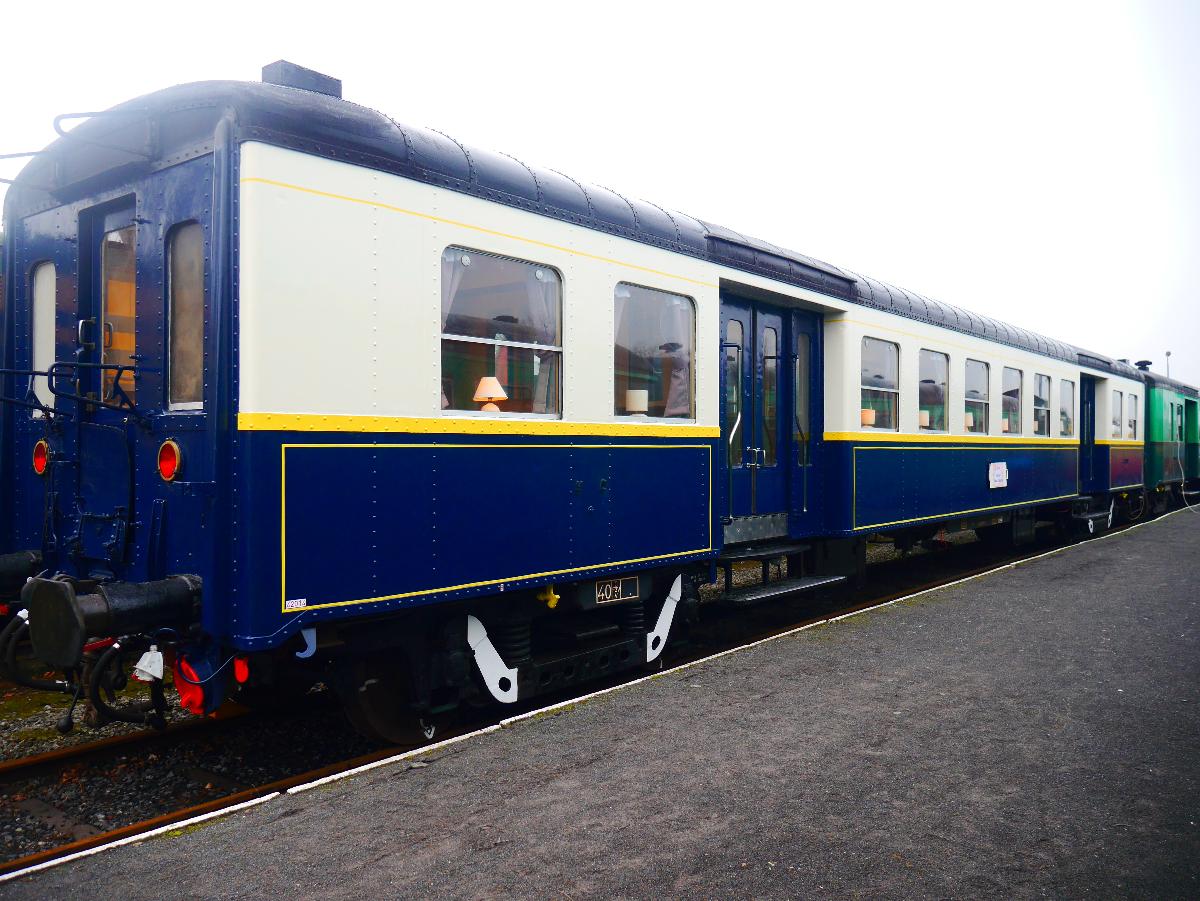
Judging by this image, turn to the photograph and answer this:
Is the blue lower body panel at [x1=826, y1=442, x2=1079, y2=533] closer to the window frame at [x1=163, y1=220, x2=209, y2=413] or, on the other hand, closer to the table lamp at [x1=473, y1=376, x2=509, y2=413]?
the table lamp at [x1=473, y1=376, x2=509, y2=413]

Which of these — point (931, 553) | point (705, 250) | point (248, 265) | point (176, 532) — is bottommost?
point (931, 553)

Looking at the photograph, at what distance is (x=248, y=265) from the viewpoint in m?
4.27

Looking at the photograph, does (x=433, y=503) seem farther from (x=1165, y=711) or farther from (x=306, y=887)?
(x=1165, y=711)

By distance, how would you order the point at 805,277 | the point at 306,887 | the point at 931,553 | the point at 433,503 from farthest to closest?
the point at 931,553 < the point at 805,277 < the point at 433,503 < the point at 306,887

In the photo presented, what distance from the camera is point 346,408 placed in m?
4.59

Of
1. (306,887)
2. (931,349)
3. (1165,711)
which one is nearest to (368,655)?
(306,887)

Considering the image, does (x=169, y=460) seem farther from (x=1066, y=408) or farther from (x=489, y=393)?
(x=1066, y=408)

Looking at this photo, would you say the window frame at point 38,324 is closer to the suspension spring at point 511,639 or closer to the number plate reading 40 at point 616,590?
the suspension spring at point 511,639

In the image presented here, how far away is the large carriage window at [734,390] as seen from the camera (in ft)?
26.0

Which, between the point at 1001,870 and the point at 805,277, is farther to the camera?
the point at 805,277

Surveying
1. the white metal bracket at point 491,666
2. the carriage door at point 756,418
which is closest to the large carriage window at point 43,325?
the white metal bracket at point 491,666

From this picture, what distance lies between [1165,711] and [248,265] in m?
5.79

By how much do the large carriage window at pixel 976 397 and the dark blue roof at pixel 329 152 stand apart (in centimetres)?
577

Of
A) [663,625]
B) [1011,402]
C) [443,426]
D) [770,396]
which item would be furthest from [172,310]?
[1011,402]
